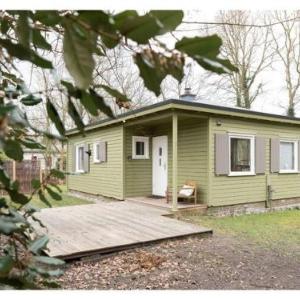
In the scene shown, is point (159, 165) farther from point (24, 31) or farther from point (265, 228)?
point (24, 31)

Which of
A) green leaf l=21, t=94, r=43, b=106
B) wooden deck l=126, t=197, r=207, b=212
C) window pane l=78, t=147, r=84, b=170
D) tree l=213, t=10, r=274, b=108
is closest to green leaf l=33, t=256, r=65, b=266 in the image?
green leaf l=21, t=94, r=43, b=106

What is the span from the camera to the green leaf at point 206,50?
456 mm

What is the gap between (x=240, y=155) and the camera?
9531mm

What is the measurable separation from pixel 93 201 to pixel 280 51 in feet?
48.1

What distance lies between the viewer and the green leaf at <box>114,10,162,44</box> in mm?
460

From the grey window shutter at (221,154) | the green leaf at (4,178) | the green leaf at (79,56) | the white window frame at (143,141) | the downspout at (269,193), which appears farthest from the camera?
the white window frame at (143,141)

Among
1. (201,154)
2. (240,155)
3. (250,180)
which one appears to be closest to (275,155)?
(250,180)

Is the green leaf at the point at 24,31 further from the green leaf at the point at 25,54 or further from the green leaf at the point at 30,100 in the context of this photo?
the green leaf at the point at 30,100

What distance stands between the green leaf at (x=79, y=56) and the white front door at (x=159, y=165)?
395 inches

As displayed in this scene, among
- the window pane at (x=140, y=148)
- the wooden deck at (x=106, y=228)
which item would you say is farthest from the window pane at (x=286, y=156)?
the wooden deck at (x=106, y=228)

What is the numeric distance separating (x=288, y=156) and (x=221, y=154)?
3.15m
